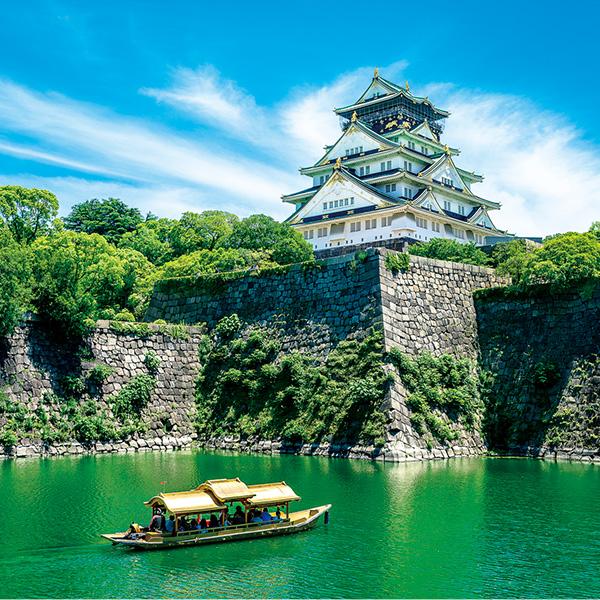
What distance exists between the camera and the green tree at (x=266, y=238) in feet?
126

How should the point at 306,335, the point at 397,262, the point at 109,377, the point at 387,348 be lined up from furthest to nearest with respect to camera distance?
the point at 306,335, the point at 109,377, the point at 397,262, the point at 387,348

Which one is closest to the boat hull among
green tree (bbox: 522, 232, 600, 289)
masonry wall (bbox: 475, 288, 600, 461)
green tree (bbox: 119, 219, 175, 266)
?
masonry wall (bbox: 475, 288, 600, 461)

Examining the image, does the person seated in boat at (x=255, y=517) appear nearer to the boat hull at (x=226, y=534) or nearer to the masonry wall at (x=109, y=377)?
the boat hull at (x=226, y=534)

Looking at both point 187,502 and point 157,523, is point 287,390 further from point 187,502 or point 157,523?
point 157,523

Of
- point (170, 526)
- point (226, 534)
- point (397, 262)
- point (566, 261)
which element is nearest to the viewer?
point (170, 526)

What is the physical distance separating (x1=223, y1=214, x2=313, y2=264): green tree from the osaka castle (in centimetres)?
921

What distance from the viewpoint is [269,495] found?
14.4 meters

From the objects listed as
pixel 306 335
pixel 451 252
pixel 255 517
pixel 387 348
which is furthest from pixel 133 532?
pixel 451 252

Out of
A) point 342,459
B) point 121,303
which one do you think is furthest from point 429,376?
point 121,303

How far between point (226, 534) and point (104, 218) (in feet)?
174

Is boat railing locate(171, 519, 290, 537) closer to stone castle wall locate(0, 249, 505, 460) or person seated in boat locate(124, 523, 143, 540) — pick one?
person seated in boat locate(124, 523, 143, 540)

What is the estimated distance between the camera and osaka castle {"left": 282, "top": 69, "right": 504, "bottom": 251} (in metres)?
49.5

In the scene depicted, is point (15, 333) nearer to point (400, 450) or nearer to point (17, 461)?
point (17, 461)

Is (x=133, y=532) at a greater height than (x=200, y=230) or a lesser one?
lesser
